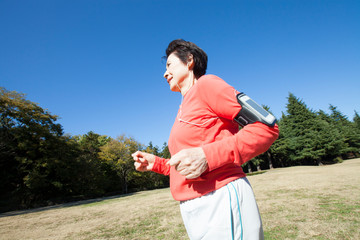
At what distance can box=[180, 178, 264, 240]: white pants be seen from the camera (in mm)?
891

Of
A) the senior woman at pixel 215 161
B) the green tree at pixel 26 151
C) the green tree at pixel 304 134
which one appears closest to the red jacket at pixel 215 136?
the senior woman at pixel 215 161

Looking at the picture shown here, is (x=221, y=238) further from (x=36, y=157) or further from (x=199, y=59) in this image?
(x=36, y=157)

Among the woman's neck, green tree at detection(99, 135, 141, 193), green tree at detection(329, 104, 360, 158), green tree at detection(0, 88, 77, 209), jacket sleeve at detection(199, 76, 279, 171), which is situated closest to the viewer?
jacket sleeve at detection(199, 76, 279, 171)

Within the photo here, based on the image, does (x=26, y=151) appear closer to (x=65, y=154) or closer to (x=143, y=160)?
(x=65, y=154)

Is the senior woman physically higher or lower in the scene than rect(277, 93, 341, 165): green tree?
lower

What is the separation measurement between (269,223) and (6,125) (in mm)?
25173

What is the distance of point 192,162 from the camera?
32.7 inches

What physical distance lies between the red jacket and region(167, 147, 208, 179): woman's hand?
0.10 feet

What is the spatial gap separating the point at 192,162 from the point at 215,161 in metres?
0.11

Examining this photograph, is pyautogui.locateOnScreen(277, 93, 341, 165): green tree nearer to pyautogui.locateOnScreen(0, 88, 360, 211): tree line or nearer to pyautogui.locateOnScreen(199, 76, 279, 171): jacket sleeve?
pyautogui.locateOnScreen(0, 88, 360, 211): tree line

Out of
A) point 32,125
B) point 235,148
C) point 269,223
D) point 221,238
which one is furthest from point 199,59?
point 32,125

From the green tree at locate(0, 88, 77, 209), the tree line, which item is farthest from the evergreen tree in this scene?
the green tree at locate(0, 88, 77, 209)

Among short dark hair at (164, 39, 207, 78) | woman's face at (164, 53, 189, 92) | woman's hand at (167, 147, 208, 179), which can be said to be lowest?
woman's hand at (167, 147, 208, 179)

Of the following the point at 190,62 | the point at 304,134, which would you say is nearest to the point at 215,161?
the point at 190,62
